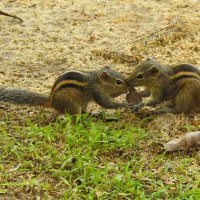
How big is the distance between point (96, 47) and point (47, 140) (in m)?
3.17

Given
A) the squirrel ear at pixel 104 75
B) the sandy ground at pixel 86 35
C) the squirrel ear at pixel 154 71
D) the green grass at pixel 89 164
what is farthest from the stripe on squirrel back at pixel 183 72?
the sandy ground at pixel 86 35

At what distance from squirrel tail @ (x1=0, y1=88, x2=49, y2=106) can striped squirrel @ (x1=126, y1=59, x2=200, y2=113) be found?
1.10 meters

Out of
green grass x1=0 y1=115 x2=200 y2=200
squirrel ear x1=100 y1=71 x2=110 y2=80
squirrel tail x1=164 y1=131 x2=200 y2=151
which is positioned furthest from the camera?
squirrel ear x1=100 y1=71 x2=110 y2=80

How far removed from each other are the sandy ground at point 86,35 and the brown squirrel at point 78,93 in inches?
34.6

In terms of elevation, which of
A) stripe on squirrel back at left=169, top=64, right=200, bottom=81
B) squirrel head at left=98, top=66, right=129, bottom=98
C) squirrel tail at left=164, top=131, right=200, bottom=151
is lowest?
squirrel tail at left=164, top=131, right=200, bottom=151

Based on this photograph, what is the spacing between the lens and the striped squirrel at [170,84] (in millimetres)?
6332

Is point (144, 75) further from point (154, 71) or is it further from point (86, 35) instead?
point (86, 35)

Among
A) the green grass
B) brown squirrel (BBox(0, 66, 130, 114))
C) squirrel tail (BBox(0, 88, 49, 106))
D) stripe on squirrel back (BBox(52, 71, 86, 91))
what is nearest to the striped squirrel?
brown squirrel (BBox(0, 66, 130, 114))

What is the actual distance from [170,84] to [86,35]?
2.79 meters

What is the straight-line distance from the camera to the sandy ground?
25.6 feet

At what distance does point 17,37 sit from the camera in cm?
884

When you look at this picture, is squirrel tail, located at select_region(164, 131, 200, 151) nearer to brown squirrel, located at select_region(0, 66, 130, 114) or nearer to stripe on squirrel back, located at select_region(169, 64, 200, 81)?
stripe on squirrel back, located at select_region(169, 64, 200, 81)

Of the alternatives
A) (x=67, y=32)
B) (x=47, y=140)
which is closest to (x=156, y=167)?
(x=47, y=140)

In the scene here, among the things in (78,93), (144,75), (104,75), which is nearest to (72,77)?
(78,93)
